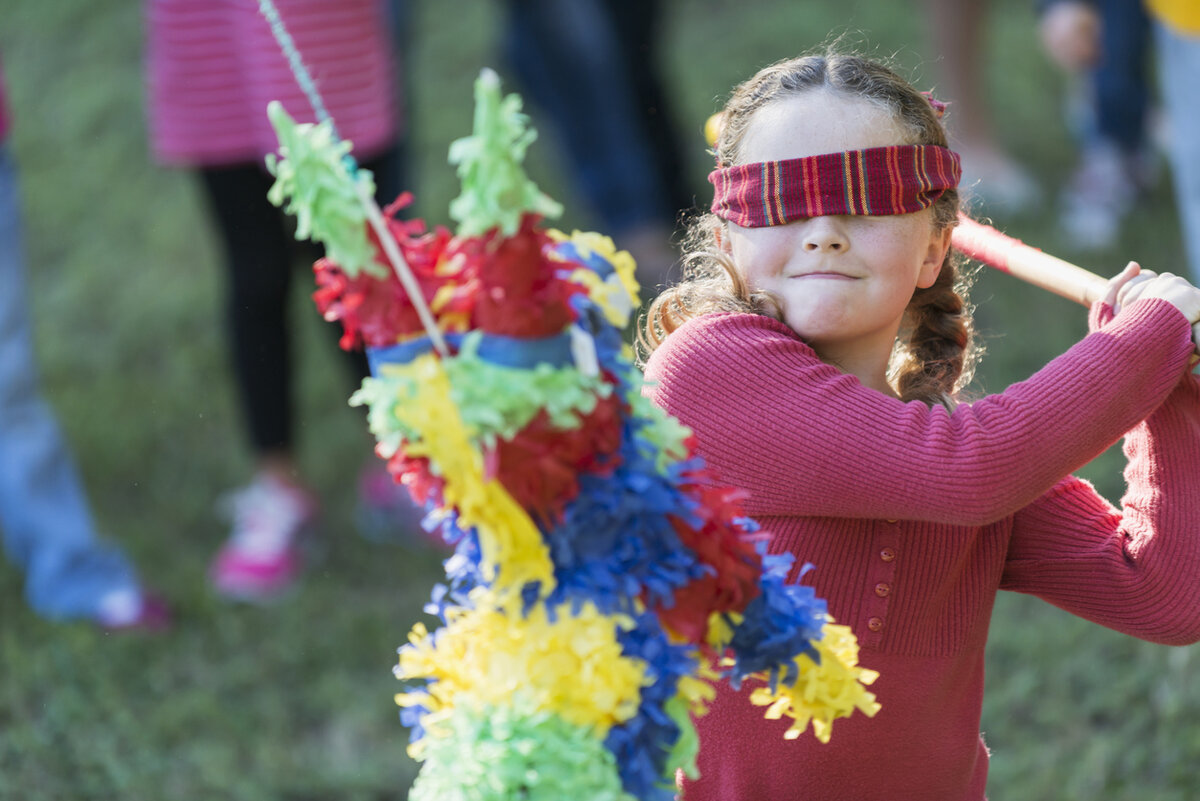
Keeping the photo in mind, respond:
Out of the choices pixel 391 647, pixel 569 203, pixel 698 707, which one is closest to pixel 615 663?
pixel 698 707

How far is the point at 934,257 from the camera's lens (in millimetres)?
1452

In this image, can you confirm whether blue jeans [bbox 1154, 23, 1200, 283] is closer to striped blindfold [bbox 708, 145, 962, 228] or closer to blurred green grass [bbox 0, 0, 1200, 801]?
blurred green grass [bbox 0, 0, 1200, 801]

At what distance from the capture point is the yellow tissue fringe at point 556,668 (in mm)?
1042

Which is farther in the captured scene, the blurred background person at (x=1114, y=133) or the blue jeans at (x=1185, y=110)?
the blurred background person at (x=1114, y=133)

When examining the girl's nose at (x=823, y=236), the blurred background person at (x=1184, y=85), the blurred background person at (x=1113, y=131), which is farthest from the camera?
the blurred background person at (x=1113, y=131)

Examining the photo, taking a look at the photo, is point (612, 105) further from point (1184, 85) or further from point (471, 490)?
point (471, 490)

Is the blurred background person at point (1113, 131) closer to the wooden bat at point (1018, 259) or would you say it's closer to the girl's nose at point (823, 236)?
the wooden bat at point (1018, 259)

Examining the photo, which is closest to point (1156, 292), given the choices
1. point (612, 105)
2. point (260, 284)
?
point (260, 284)

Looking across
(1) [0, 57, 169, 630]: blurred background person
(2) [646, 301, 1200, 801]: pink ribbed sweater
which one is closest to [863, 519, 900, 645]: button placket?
(2) [646, 301, 1200, 801]: pink ribbed sweater

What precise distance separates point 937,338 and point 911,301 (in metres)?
0.05

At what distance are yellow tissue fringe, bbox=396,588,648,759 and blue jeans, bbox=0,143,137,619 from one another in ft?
7.21

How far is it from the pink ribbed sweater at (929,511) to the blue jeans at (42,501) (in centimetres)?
200

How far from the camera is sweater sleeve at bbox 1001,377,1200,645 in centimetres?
142

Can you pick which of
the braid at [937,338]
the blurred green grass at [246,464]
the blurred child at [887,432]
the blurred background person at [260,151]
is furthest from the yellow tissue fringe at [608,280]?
the blurred background person at [260,151]
